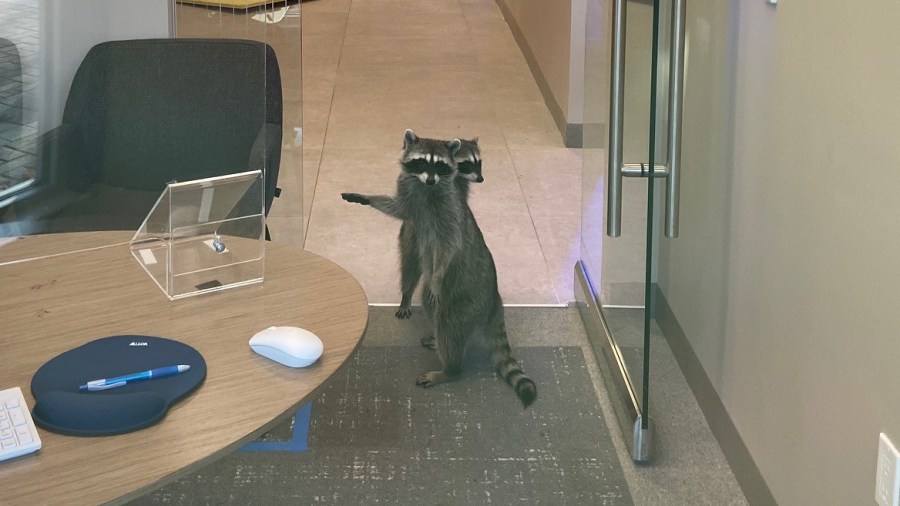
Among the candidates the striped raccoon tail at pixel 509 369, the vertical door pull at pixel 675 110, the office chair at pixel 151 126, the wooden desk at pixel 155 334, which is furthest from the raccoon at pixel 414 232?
the wooden desk at pixel 155 334

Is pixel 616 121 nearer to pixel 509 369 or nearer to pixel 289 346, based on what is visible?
pixel 509 369

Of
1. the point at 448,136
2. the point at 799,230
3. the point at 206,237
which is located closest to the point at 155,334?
the point at 206,237

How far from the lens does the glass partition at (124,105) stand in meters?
2.29

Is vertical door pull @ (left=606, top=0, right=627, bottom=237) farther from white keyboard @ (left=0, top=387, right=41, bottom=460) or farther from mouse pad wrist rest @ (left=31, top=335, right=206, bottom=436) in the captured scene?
white keyboard @ (left=0, top=387, right=41, bottom=460)

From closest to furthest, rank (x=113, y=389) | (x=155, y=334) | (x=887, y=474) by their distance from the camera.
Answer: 1. (x=113, y=389)
2. (x=155, y=334)
3. (x=887, y=474)

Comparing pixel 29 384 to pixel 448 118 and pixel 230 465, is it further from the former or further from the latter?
pixel 448 118

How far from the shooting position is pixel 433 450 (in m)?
2.63

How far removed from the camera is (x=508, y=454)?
8.56 ft

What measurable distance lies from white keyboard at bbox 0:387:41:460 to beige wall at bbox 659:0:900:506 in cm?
125

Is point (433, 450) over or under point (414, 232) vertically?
under

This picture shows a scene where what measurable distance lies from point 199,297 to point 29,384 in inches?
13.4

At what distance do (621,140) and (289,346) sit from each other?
1.34 m

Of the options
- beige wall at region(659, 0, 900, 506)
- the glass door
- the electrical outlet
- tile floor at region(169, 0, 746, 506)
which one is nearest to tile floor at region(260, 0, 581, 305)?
tile floor at region(169, 0, 746, 506)

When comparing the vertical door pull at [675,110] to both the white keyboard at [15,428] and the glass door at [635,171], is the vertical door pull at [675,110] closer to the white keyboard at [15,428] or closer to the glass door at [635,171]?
the glass door at [635,171]
